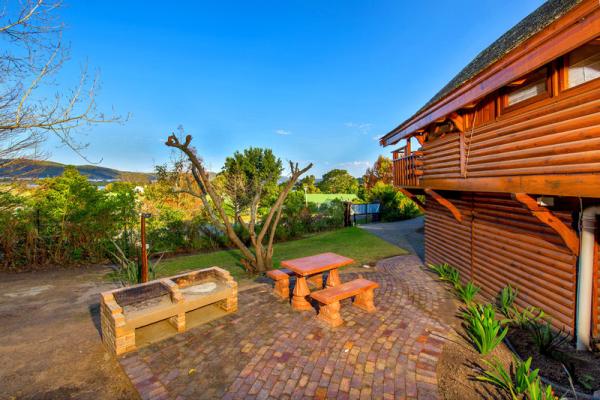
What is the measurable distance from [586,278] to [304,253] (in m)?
8.04

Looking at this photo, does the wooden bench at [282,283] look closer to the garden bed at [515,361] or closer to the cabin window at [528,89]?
the garden bed at [515,361]

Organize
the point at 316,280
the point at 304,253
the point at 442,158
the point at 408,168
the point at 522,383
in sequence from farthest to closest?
1. the point at 304,253
2. the point at 408,168
3. the point at 316,280
4. the point at 442,158
5. the point at 522,383

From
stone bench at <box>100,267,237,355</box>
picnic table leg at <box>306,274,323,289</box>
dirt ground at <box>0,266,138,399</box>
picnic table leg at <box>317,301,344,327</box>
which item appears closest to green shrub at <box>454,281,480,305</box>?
picnic table leg at <box>317,301,344,327</box>

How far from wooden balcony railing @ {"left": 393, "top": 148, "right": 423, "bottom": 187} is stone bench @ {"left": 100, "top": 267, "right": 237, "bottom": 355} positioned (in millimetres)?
5614

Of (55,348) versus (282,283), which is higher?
(282,283)

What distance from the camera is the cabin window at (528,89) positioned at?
13.5 feet

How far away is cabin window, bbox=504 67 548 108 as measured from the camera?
13.5 feet

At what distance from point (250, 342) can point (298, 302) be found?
1.34 metres

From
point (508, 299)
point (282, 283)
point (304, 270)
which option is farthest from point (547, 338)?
point (282, 283)

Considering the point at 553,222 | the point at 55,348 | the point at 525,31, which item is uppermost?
the point at 525,31

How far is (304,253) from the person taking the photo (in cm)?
1077

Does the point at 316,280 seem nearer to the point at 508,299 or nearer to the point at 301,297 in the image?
the point at 301,297

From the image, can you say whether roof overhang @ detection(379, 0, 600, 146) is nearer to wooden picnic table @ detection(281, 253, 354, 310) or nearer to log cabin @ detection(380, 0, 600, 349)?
log cabin @ detection(380, 0, 600, 349)

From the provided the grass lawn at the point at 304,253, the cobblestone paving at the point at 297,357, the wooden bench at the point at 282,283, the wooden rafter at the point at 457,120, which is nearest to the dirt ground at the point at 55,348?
the cobblestone paving at the point at 297,357
